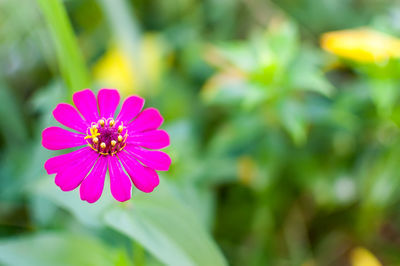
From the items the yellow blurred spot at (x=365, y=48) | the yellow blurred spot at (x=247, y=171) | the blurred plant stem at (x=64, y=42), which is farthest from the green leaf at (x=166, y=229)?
the yellow blurred spot at (x=365, y=48)

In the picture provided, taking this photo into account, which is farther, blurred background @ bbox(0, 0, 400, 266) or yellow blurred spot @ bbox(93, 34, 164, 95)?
yellow blurred spot @ bbox(93, 34, 164, 95)

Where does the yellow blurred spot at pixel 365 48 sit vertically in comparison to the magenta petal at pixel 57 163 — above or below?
above

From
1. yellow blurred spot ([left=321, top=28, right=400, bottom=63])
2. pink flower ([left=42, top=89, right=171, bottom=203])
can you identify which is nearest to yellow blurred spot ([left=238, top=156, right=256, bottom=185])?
yellow blurred spot ([left=321, top=28, right=400, bottom=63])

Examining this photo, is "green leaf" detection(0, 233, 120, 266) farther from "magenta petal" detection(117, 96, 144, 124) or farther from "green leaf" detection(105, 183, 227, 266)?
"magenta petal" detection(117, 96, 144, 124)

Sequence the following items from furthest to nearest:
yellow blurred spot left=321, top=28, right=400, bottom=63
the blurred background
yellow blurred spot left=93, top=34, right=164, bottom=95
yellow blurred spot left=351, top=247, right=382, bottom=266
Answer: yellow blurred spot left=93, top=34, right=164, bottom=95 → yellow blurred spot left=351, top=247, right=382, bottom=266 → yellow blurred spot left=321, top=28, right=400, bottom=63 → the blurred background

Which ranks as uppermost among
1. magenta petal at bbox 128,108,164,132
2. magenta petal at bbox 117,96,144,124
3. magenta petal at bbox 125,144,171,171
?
magenta petal at bbox 117,96,144,124

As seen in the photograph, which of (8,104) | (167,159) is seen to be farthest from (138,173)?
(8,104)

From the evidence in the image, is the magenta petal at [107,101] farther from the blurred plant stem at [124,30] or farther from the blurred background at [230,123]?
the blurred plant stem at [124,30]
